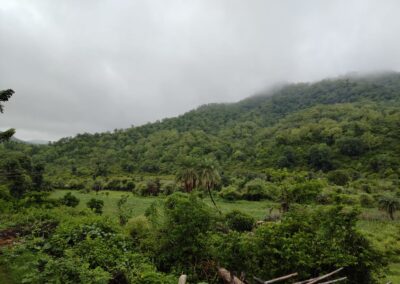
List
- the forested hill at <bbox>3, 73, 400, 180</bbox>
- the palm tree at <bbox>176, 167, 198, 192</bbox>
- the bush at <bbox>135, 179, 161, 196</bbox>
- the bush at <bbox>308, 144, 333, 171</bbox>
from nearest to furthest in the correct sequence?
1. the palm tree at <bbox>176, 167, 198, 192</bbox>
2. the bush at <bbox>135, 179, 161, 196</bbox>
3. the bush at <bbox>308, 144, 333, 171</bbox>
4. the forested hill at <bbox>3, 73, 400, 180</bbox>

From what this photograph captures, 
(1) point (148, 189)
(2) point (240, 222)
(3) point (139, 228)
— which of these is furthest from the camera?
(1) point (148, 189)

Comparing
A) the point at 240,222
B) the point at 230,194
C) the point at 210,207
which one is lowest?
the point at 240,222

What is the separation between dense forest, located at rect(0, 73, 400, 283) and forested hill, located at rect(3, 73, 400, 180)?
62 cm

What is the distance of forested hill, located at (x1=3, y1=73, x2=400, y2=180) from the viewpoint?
104 metres

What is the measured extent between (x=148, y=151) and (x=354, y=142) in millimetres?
82930

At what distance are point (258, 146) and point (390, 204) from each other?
83.2 meters

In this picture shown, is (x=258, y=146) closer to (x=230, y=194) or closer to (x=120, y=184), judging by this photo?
(x=230, y=194)

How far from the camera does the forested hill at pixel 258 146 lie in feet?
340

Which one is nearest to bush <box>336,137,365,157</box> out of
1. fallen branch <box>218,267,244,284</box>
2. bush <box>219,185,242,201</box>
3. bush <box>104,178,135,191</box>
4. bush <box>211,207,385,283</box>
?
bush <box>219,185,242,201</box>

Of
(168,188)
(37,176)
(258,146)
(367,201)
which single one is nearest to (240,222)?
(367,201)

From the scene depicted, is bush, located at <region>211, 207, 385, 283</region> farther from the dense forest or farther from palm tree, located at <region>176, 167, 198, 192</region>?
palm tree, located at <region>176, 167, 198, 192</region>

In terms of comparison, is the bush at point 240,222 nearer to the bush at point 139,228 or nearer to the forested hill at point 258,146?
the bush at point 139,228

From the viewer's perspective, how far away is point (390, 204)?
1940 inches

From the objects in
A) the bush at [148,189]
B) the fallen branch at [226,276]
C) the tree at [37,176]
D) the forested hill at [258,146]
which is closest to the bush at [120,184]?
the bush at [148,189]
